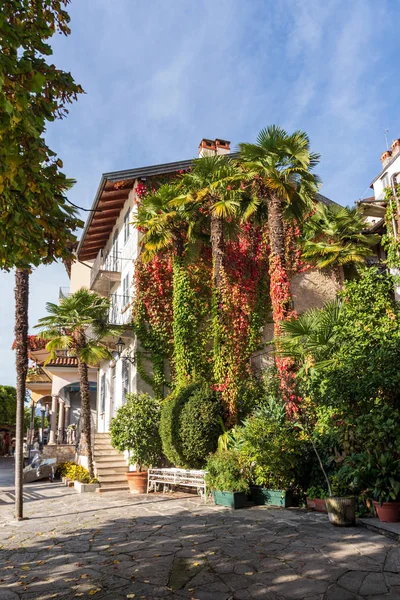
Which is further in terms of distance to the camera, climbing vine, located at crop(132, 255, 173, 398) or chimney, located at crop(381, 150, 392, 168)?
chimney, located at crop(381, 150, 392, 168)

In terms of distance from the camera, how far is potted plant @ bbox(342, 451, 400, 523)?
25.8 ft

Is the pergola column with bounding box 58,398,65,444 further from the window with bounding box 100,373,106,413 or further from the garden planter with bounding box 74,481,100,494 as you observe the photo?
the garden planter with bounding box 74,481,100,494

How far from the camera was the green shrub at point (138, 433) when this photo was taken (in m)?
14.7

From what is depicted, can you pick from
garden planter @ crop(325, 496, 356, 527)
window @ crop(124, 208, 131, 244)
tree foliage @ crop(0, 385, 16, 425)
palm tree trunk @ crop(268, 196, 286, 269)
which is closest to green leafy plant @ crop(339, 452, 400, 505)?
garden planter @ crop(325, 496, 356, 527)

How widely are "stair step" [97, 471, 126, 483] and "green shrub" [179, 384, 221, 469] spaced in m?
3.25

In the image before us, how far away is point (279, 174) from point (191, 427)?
7.82 m

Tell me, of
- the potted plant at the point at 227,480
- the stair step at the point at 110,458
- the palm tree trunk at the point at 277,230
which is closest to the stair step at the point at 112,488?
the stair step at the point at 110,458

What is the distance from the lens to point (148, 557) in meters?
6.57

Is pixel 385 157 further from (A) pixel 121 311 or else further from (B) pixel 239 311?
(A) pixel 121 311

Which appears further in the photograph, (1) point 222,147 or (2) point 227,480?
(1) point 222,147

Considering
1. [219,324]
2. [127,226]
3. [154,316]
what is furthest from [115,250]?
[219,324]

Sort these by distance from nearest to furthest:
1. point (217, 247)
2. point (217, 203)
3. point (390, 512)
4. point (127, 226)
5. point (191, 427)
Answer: point (390, 512) → point (191, 427) → point (217, 203) → point (217, 247) → point (127, 226)

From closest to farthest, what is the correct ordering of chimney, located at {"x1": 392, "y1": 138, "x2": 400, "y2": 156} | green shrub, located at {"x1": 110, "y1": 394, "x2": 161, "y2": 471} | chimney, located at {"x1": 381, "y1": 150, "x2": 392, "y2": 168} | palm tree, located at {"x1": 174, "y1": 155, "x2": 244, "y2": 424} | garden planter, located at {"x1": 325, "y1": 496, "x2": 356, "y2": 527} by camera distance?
garden planter, located at {"x1": 325, "y1": 496, "x2": 356, "y2": 527}
palm tree, located at {"x1": 174, "y1": 155, "x2": 244, "y2": 424}
green shrub, located at {"x1": 110, "y1": 394, "x2": 161, "y2": 471}
chimney, located at {"x1": 392, "y1": 138, "x2": 400, "y2": 156}
chimney, located at {"x1": 381, "y1": 150, "x2": 392, "y2": 168}

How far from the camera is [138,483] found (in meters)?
14.3
